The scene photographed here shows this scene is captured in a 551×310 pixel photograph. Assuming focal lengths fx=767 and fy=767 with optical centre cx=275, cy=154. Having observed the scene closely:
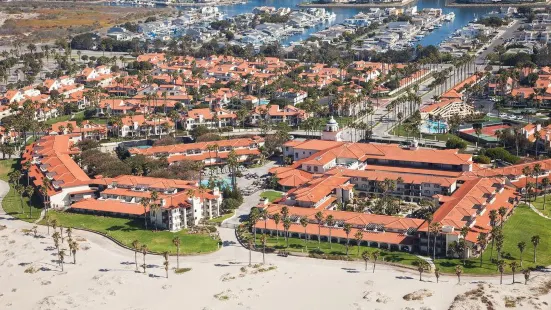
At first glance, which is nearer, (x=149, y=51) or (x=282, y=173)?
(x=282, y=173)

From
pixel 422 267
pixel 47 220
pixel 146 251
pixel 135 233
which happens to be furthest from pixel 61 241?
pixel 422 267

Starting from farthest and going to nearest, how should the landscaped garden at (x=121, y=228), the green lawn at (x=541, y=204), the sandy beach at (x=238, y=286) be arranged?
the green lawn at (x=541, y=204) → the landscaped garden at (x=121, y=228) → the sandy beach at (x=238, y=286)

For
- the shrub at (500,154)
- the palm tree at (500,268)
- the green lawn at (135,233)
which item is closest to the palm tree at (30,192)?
the green lawn at (135,233)

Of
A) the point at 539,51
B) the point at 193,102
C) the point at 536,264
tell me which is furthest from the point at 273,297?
the point at 539,51

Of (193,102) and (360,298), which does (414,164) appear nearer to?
(360,298)

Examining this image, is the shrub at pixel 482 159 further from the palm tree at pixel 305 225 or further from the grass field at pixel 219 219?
the grass field at pixel 219 219

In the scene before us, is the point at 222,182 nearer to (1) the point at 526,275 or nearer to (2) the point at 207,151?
(2) the point at 207,151
